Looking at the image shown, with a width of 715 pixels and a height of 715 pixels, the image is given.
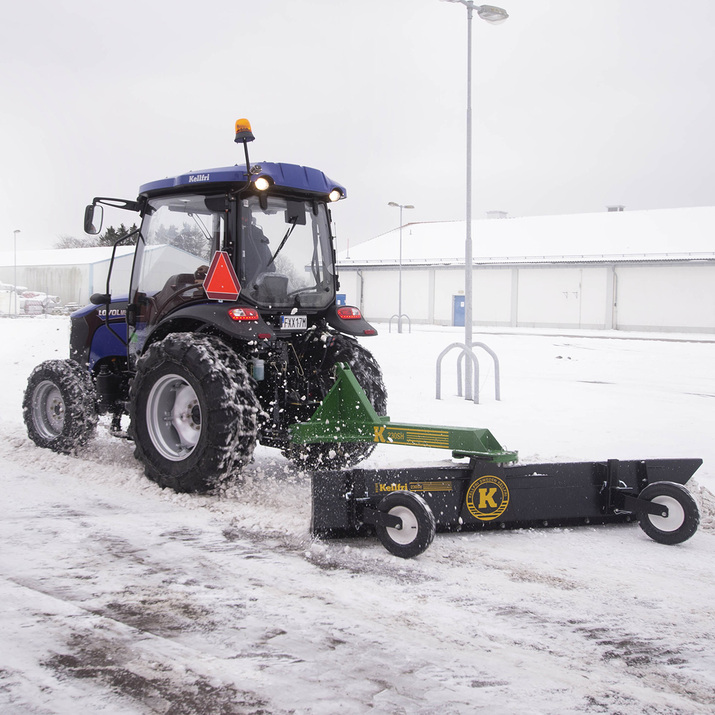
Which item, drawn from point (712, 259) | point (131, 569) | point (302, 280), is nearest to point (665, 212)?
point (712, 259)

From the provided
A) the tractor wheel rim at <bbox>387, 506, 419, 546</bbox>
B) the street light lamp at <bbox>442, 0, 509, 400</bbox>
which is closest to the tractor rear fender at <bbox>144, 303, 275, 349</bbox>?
the tractor wheel rim at <bbox>387, 506, 419, 546</bbox>

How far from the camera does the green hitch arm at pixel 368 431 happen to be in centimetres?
451

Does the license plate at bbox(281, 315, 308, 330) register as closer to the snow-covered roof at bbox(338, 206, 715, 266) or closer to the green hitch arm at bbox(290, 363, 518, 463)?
the green hitch arm at bbox(290, 363, 518, 463)

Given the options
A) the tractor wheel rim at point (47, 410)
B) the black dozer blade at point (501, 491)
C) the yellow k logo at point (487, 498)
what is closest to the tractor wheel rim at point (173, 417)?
the black dozer blade at point (501, 491)

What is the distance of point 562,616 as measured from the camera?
3330 mm

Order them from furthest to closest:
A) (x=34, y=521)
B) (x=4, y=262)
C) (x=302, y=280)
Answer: (x=4, y=262), (x=302, y=280), (x=34, y=521)

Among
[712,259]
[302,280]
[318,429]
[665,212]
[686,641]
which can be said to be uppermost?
[665,212]

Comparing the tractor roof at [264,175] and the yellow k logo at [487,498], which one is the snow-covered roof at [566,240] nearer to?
the tractor roof at [264,175]

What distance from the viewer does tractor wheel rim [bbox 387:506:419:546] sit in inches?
161

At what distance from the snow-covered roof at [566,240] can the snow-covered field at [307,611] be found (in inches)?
1300

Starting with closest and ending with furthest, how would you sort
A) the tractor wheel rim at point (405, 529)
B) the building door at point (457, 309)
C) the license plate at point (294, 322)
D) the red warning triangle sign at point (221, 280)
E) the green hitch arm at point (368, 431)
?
1. the tractor wheel rim at point (405, 529)
2. the green hitch arm at point (368, 431)
3. the red warning triangle sign at point (221, 280)
4. the license plate at point (294, 322)
5. the building door at point (457, 309)

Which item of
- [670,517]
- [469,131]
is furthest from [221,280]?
[469,131]

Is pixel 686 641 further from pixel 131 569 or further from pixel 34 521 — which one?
pixel 34 521

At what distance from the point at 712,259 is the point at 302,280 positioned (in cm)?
3252
